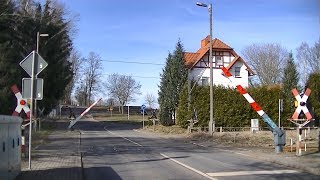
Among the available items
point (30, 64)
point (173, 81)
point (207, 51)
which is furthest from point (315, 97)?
point (30, 64)

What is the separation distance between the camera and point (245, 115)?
41.7 m

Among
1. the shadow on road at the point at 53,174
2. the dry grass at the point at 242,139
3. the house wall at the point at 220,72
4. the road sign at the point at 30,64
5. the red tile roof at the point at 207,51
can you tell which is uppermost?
the red tile roof at the point at 207,51

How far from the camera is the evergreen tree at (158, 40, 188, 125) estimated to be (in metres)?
52.0

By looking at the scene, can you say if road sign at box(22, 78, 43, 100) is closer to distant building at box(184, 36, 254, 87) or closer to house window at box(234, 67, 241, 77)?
distant building at box(184, 36, 254, 87)

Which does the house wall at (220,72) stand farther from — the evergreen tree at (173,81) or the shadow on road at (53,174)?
the shadow on road at (53,174)

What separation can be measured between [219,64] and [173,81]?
17.4 meters

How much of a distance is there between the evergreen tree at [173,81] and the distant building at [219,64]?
41.4 ft

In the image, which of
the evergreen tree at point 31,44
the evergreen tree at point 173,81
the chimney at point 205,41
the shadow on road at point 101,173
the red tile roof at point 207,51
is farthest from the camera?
the chimney at point 205,41

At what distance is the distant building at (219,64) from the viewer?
6631 centimetres

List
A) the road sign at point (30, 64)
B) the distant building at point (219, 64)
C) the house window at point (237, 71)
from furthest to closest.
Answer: the house window at point (237, 71) < the distant building at point (219, 64) < the road sign at point (30, 64)

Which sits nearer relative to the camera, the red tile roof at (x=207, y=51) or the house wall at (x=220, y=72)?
the house wall at (x=220, y=72)

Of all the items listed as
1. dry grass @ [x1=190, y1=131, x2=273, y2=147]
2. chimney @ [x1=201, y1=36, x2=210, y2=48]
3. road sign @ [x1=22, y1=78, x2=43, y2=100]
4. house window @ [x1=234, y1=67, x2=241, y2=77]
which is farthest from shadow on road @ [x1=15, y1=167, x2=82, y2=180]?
chimney @ [x1=201, y1=36, x2=210, y2=48]

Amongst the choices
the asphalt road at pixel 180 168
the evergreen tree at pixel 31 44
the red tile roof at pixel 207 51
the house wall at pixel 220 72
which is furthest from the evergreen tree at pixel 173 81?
the asphalt road at pixel 180 168

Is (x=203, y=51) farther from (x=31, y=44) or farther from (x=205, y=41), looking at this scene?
(x=31, y=44)
